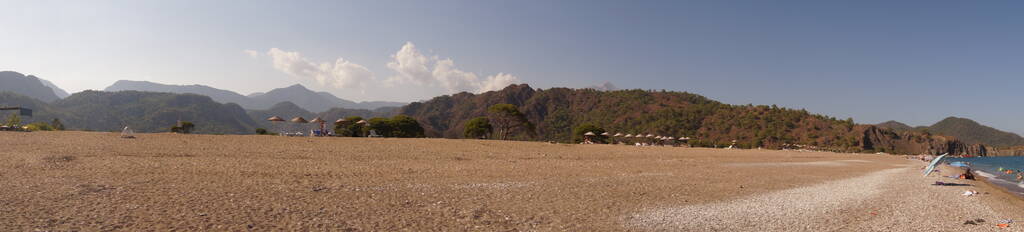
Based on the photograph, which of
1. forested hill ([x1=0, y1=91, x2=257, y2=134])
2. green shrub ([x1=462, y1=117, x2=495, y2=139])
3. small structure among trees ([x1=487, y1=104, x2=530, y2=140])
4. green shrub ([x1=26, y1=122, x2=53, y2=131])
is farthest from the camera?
forested hill ([x1=0, y1=91, x2=257, y2=134])

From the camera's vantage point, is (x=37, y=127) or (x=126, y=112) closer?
(x=37, y=127)

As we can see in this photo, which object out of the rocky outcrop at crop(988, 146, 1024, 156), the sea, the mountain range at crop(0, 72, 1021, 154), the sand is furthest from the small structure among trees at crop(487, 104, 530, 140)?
the rocky outcrop at crop(988, 146, 1024, 156)

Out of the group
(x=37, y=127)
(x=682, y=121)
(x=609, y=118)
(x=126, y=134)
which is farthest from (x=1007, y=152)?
(x=37, y=127)

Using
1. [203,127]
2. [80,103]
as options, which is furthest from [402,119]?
[80,103]

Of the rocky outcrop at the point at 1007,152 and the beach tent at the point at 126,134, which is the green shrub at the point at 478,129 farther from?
the rocky outcrop at the point at 1007,152

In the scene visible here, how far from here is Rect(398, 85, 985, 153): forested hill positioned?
112m

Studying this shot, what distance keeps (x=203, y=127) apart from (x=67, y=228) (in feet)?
613

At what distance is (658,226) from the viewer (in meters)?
7.36

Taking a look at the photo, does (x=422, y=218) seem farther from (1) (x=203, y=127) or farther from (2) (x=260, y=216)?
(1) (x=203, y=127)

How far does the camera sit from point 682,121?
422 feet

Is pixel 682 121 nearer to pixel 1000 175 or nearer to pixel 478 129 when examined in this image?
pixel 478 129

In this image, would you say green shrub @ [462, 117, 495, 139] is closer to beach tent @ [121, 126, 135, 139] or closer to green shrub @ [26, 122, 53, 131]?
green shrub @ [26, 122, 53, 131]

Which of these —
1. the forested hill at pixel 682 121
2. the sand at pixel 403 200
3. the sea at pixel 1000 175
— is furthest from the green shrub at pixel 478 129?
the sand at pixel 403 200

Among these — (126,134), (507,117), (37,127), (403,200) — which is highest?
(507,117)
